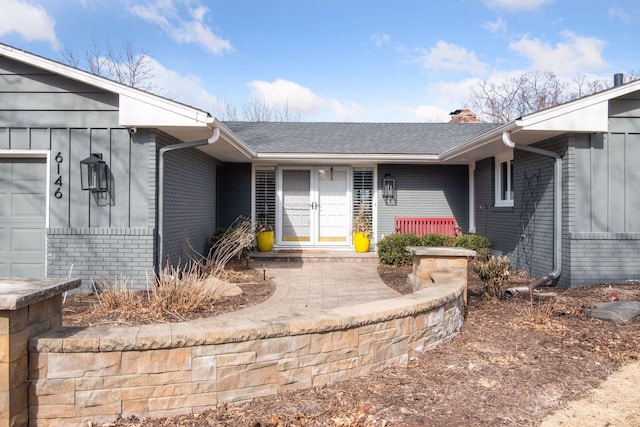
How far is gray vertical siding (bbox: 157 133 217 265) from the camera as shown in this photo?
23.8 ft

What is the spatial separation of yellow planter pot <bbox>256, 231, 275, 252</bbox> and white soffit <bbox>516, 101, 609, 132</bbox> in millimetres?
6265

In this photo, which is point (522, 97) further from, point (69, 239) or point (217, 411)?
point (217, 411)

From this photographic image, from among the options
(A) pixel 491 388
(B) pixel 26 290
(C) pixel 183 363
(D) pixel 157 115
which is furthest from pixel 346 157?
(B) pixel 26 290

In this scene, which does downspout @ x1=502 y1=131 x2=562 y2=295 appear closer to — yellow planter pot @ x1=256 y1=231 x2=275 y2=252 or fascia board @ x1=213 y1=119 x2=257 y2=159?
fascia board @ x1=213 y1=119 x2=257 y2=159

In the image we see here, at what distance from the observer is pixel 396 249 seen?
374 inches

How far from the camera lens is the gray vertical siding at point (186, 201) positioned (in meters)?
7.25

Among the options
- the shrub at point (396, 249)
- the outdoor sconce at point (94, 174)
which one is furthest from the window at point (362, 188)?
the outdoor sconce at point (94, 174)

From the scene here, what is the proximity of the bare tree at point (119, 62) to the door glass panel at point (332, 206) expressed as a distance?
16699 millimetres

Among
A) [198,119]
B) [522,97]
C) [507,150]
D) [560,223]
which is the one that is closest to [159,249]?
[198,119]

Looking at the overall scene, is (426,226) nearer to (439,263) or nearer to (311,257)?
(311,257)

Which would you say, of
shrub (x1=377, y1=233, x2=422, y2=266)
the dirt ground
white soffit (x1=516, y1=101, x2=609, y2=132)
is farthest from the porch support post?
the dirt ground

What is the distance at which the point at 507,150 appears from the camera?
9.16 metres

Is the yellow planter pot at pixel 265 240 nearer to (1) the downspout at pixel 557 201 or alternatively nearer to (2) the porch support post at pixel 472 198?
(2) the porch support post at pixel 472 198

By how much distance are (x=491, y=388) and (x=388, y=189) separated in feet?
26.8
